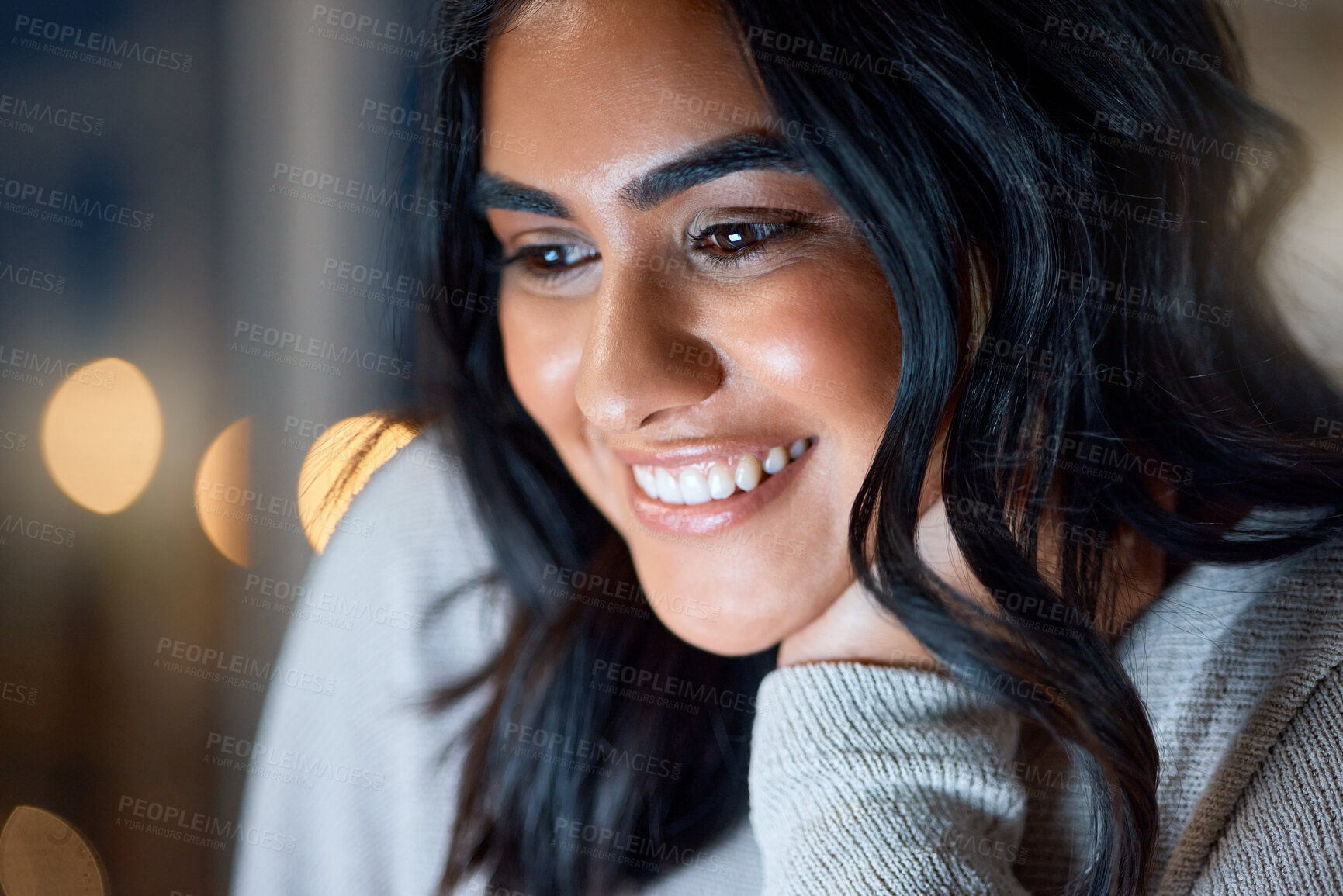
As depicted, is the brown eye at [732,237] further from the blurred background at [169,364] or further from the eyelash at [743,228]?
the blurred background at [169,364]

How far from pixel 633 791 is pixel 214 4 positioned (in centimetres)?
84

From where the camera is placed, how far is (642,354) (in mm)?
627

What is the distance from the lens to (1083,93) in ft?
2.00

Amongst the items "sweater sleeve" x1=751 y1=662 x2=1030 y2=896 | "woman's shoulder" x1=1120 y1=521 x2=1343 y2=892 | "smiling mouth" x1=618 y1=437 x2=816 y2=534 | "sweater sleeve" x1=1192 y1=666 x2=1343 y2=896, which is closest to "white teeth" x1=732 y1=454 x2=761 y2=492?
"smiling mouth" x1=618 y1=437 x2=816 y2=534

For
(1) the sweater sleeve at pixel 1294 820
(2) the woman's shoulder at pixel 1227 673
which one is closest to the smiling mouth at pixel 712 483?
(2) the woman's shoulder at pixel 1227 673

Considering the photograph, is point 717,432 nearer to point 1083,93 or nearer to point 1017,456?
point 1017,456

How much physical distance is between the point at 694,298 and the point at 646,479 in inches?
7.2

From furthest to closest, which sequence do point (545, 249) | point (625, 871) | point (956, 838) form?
point (625, 871) → point (545, 249) → point (956, 838)

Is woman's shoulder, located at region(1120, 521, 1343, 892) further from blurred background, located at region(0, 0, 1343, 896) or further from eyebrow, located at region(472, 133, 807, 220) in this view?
blurred background, located at region(0, 0, 1343, 896)

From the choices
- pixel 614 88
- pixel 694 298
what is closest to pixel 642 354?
pixel 694 298

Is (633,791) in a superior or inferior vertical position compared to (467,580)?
inferior

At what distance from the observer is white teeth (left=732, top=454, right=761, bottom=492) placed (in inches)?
26.7

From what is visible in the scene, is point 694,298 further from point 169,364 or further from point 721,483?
point 169,364

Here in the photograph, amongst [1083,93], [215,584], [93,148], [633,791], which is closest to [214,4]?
[93,148]
